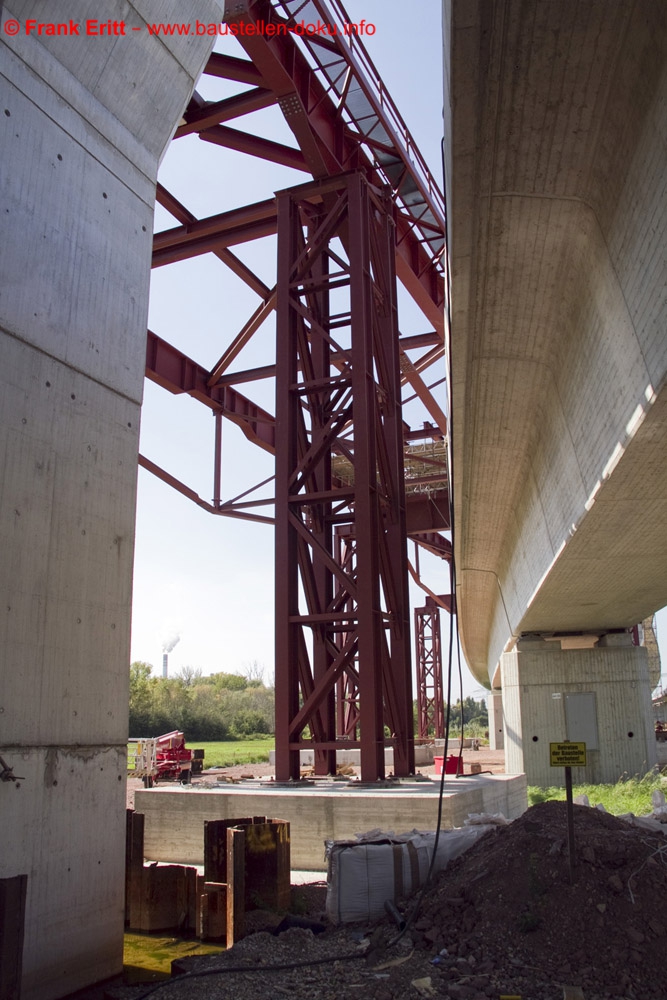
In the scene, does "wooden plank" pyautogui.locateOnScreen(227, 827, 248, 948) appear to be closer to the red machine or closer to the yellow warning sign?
the yellow warning sign

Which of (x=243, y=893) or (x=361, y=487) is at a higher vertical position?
(x=361, y=487)

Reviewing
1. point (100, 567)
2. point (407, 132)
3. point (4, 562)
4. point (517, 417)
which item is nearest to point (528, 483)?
point (517, 417)

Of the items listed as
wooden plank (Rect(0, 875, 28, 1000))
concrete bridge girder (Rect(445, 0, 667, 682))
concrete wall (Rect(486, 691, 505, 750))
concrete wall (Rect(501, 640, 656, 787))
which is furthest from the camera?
concrete wall (Rect(486, 691, 505, 750))

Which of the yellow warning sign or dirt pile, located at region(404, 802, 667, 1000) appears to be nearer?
dirt pile, located at region(404, 802, 667, 1000)

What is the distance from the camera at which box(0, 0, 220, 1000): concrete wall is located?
221 inches

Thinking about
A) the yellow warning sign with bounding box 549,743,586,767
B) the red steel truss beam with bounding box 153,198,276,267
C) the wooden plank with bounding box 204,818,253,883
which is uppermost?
the red steel truss beam with bounding box 153,198,276,267

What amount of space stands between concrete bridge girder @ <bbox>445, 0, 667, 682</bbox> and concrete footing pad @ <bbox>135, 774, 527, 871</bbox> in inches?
152

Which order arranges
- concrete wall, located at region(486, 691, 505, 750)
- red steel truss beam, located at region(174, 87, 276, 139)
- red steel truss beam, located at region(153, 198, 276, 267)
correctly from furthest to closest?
concrete wall, located at region(486, 691, 505, 750), red steel truss beam, located at region(153, 198, 276, 267), red steel truss beam, located at region(174, 87, 276, 139)

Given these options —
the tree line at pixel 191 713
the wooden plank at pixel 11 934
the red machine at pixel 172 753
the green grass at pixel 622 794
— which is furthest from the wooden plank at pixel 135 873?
the tree line at pixel 191 713

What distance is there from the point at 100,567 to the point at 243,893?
10.5ft

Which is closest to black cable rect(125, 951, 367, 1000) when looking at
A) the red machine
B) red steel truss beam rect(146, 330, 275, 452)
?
red steel truss beam rect(146, 330, 275, 452)

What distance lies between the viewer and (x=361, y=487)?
1240 centimetres

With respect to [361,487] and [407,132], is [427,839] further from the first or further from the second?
[407,132]

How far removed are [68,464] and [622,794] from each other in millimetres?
13408
